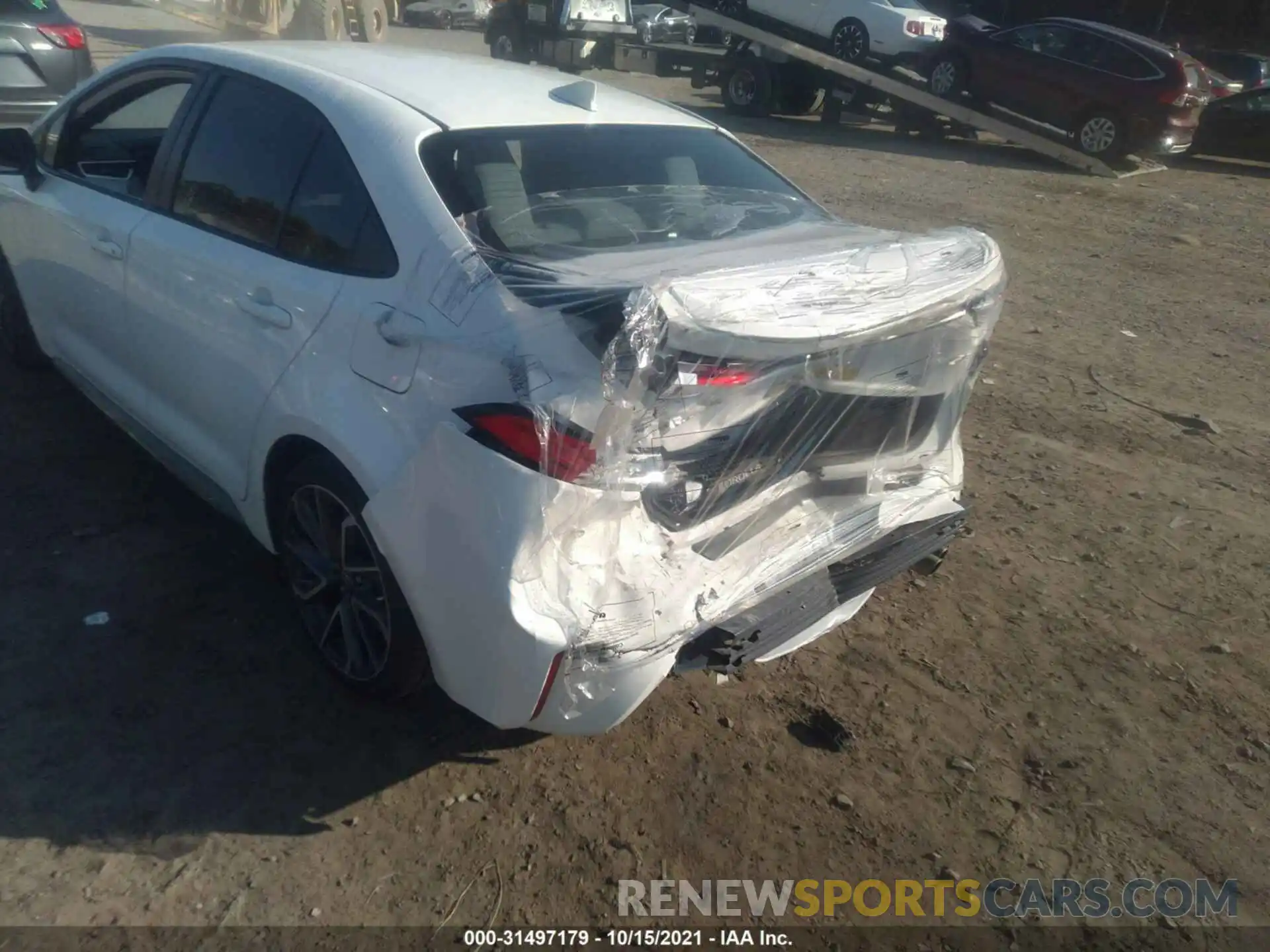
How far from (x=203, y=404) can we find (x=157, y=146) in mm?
1087

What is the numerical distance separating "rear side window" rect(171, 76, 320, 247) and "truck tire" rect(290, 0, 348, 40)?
1694 centimetres

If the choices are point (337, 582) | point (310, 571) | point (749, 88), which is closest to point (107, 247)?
point (310, 571)

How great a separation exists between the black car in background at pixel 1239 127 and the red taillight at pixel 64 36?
49.0ft

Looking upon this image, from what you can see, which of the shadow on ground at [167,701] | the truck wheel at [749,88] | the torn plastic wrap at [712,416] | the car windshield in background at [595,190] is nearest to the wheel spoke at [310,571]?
the shadow on ground at [167,701]

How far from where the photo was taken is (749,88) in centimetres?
1748

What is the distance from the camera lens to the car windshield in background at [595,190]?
114 inches

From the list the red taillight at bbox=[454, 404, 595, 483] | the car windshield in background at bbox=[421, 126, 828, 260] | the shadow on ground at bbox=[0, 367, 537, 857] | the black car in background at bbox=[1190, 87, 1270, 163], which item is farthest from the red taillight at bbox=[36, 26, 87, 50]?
the black car in background at bbox=[1190, 87, 1270, 163]

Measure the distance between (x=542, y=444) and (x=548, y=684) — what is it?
572 mm

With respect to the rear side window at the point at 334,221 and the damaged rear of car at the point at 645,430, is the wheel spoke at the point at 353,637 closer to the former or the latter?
the damaged rear of car at the point at 645,430

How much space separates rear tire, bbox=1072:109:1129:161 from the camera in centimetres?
1456

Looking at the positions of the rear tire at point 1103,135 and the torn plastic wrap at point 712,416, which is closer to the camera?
the torn plastic wrap at point 712,416

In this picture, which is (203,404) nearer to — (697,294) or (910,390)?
(697,294)

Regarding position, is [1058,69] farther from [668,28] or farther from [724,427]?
[724,427]

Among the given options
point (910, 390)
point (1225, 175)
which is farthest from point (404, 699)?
point (1225, 175)
